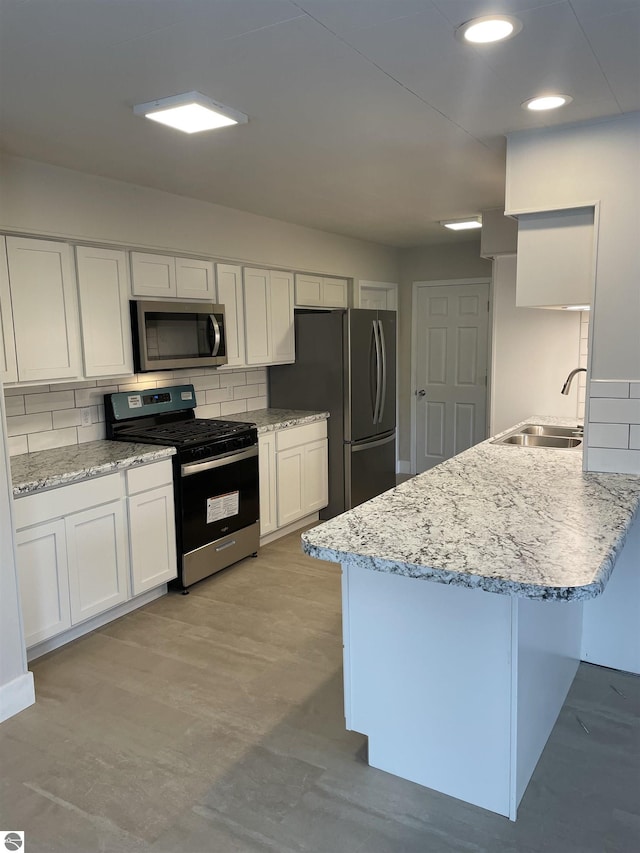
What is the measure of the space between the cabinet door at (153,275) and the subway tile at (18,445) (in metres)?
1.00

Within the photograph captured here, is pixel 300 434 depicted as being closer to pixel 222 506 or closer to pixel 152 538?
pixel 222 506

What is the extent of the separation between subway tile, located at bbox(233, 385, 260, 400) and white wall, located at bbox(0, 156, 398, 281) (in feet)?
3.19

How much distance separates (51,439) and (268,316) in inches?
Answer: 73.0

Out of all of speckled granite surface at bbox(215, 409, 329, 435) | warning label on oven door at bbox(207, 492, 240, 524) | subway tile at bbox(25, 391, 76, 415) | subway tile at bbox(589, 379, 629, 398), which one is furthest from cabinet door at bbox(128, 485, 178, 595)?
subway tile at bbox(589, 379, 629, 398)

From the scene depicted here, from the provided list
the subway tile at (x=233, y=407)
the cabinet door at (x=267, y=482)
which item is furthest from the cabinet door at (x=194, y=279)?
the cabinet door at (x=267, y=482)

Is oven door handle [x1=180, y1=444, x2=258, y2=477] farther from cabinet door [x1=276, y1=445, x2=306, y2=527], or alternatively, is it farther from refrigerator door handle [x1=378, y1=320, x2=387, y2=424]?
refrigerator door handle [x1=378, y1=320, x2=387, y2=424]

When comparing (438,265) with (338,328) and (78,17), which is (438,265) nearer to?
(338,328)

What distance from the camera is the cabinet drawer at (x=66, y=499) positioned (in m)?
2.69

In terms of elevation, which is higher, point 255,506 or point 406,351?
point 406,351

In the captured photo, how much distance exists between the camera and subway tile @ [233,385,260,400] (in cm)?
482

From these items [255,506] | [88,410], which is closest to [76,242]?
[88,410]

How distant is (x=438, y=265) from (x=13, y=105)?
4.54 m

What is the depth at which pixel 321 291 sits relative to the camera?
529cm

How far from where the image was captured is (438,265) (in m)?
6.14
